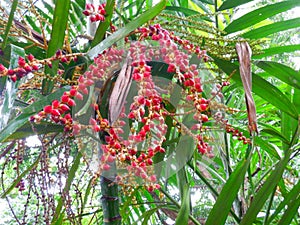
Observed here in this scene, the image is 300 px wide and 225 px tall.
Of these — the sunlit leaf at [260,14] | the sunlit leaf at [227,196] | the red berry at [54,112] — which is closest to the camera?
the red berry at [54,112]

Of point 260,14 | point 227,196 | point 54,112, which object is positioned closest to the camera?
point 54,112

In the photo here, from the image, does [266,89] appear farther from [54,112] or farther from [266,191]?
[54,112]

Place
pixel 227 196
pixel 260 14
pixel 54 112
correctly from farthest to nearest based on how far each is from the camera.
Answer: pixel 260 14 < pixel 227 196 < pixel 54 112

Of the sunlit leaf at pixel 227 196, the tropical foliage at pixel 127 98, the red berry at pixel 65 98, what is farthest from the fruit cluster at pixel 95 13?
the sunlit leaf at pixel 227 196

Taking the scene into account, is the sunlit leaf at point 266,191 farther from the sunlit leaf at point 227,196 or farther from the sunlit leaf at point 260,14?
the sunlit leaf at point 260,14

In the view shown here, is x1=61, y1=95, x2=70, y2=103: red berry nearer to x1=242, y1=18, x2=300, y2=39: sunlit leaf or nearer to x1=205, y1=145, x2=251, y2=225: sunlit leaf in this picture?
x1=205, y1=145, x2=251, y2=225: sunlit leaf

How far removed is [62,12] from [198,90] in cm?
17

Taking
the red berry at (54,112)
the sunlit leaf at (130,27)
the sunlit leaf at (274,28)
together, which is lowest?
the red berry at (54,112)

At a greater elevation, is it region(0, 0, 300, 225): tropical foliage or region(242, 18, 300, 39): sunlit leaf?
region(242, 18, 300, 39): sunlit leaf

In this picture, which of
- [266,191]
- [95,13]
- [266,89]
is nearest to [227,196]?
[266,191]

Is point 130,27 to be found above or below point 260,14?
below

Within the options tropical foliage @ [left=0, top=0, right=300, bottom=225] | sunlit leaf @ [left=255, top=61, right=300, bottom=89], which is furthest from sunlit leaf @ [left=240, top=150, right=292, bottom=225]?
sunlit leaf @ [left=255, top=61, right=300, bottom=89]

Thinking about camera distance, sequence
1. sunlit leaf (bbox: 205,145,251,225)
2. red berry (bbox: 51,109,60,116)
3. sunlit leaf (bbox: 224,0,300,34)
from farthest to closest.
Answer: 1. sunlit leaf (bbox: 224,0,300,34)
2. sunlit leaf (bbox: 205,145,251,225)
3. red berry (bbox: 51,109,60,116)

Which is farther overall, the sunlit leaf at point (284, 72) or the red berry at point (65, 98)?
the sunlit leaf at point (284, 72)
